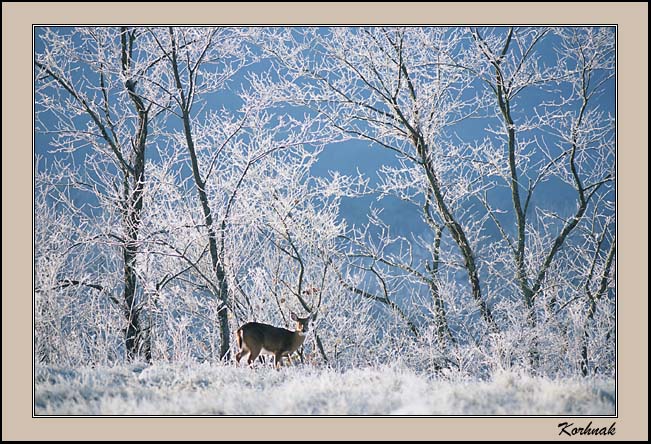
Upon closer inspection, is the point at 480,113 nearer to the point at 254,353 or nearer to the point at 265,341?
the point at 265,341

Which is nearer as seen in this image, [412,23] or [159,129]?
[412,23]

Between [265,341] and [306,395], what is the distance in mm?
2164

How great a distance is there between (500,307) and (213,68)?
7.65 m

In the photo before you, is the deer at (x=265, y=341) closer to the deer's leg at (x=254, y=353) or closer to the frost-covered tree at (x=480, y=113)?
the deer's leg at (x=254, y=353)

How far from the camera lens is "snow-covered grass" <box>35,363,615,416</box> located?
4.84 metres

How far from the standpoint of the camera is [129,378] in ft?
19.4

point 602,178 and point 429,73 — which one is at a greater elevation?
point 429,73

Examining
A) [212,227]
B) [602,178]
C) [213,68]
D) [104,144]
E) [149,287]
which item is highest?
[213,68]

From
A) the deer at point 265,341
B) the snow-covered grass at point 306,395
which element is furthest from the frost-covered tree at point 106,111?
the snow-covered grass at point 306,395

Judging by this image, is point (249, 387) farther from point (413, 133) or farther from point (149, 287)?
point (413, 133)

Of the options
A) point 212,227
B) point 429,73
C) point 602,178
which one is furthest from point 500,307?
point 212,227

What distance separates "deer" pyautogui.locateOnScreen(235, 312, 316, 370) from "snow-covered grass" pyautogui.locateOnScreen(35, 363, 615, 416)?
1.02 m

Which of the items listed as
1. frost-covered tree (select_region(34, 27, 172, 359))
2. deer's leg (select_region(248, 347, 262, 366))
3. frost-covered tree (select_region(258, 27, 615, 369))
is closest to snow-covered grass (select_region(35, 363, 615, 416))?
deer's leg (select_region(248, 347, 262, 366))

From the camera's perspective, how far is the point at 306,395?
511cm
